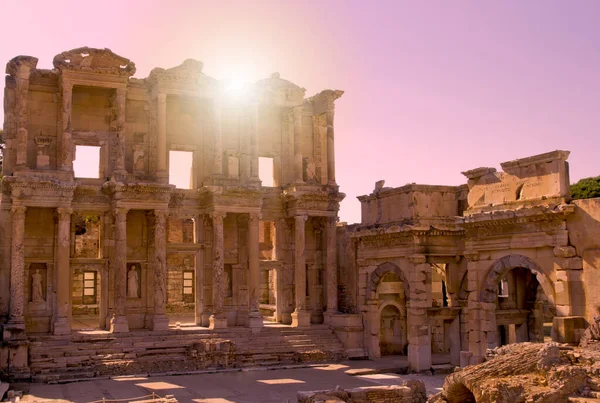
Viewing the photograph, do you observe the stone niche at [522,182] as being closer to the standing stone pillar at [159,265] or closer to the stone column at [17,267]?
the standing stone pillar at [159,265]

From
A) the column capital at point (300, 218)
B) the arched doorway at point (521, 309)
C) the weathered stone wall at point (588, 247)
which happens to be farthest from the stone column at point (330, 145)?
the weathered stone wall at point (588, 247)

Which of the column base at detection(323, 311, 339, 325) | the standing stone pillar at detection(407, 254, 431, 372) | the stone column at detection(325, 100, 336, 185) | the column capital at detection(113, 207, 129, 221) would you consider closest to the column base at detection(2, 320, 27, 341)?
the column capital at detection(113, 207, 129, 221)

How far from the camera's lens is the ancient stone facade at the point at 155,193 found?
24703 millimetres

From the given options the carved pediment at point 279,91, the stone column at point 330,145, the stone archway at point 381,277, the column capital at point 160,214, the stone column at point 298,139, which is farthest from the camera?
the stone column at point 330,145

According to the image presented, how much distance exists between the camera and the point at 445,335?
1031 inches

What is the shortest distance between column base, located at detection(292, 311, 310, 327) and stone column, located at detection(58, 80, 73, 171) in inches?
383

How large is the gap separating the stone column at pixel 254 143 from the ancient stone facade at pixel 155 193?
0.18ft

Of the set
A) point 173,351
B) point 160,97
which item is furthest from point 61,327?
point 160,97

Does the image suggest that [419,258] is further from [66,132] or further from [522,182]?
[66,132]

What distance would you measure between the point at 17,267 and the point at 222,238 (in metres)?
7.03

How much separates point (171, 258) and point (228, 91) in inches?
425

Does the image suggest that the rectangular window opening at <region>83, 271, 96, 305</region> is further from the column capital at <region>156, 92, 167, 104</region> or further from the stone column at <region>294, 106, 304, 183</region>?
the stone column at <region>294, 106, 304, 183</region>

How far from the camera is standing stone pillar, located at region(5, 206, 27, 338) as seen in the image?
23.5 m

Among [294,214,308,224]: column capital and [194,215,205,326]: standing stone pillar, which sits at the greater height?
[294,214,308,224]: column capital
